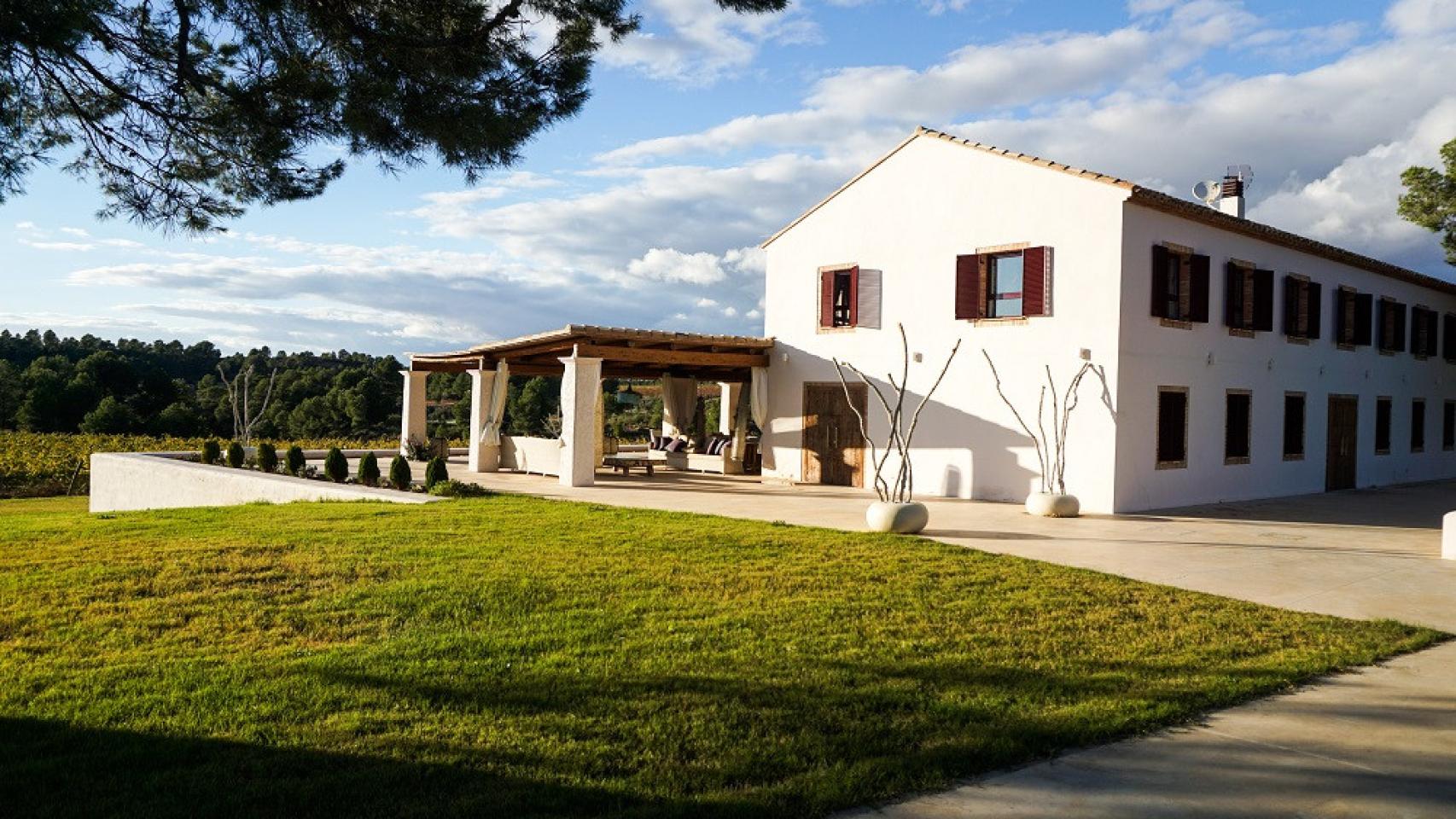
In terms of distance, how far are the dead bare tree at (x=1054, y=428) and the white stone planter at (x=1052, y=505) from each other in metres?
0.35

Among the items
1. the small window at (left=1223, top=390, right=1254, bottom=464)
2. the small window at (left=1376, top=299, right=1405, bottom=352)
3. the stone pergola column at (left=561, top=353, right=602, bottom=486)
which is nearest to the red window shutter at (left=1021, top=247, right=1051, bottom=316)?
the small window at (left=1223, top=390, right=1254, bottom=464)

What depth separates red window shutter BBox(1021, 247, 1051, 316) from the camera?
50.1 feet

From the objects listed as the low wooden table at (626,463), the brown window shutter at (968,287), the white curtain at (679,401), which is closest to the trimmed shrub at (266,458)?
the low wooden table at (626,463)

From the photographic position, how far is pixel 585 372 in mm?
16766

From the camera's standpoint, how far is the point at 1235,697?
538cm

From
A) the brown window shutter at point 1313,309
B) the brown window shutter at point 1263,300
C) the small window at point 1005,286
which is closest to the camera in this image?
the small window at point 1005,286

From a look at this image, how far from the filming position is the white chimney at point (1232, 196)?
19.9 m

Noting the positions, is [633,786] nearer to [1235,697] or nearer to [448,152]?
[1235,697]

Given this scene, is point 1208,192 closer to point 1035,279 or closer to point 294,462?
point 1035,279

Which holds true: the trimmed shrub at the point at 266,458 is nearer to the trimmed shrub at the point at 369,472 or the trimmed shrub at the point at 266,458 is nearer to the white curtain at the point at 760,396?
the trimmed shrub at the point at 369,472

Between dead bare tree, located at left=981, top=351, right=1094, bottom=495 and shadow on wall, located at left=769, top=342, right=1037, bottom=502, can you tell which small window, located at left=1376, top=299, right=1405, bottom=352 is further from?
shadow on wall, located at left=769, top=342, right=1037, bottom=502

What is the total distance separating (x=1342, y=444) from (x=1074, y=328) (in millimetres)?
9134

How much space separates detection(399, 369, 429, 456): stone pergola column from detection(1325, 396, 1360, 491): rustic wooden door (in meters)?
18.5

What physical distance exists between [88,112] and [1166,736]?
821 centimetres
